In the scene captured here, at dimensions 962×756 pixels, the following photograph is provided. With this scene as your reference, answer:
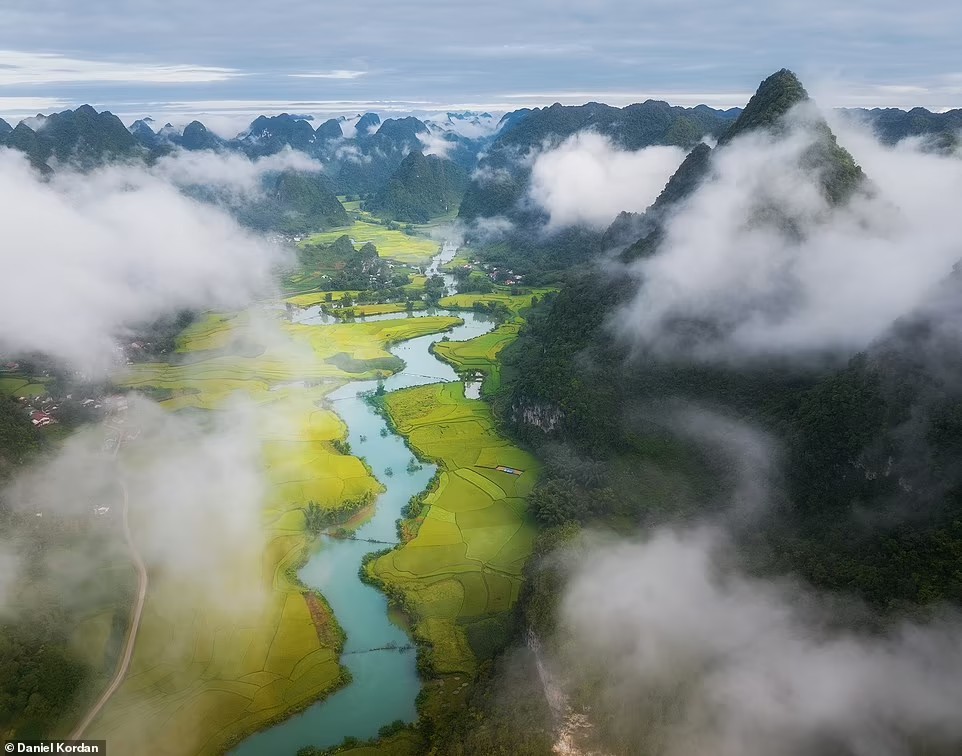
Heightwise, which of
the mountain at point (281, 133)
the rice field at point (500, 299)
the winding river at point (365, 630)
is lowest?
the winding river at point (365, 630)

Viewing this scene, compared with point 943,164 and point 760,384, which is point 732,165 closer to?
point 943,164

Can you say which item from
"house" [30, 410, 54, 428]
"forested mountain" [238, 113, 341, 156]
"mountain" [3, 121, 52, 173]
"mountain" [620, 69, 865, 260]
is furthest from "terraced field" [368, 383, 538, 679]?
"forested mountain" [238, 113, 341, 156]

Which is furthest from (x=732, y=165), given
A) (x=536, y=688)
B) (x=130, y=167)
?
(x=130, y=167)

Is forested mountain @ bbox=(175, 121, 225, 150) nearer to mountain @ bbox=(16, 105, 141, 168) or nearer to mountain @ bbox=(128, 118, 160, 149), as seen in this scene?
mountain @ bbox=(128, 118, 160, 149)

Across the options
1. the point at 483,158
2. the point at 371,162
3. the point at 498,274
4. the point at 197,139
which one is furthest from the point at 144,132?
the point at 498,274

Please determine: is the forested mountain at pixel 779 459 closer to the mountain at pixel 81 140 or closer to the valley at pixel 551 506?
the valley at pixel 551 506

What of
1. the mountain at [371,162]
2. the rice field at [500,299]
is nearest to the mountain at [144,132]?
the mountain at [371,162]
